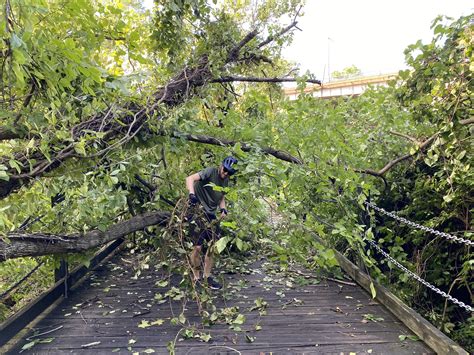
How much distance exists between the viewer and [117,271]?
5.33m

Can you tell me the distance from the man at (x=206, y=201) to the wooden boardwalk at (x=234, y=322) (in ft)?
1.35

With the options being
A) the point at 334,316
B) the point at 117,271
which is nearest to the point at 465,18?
the point at 334,316

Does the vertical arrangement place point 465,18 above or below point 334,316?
above

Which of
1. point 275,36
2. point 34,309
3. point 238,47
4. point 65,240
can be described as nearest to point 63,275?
point 34,309

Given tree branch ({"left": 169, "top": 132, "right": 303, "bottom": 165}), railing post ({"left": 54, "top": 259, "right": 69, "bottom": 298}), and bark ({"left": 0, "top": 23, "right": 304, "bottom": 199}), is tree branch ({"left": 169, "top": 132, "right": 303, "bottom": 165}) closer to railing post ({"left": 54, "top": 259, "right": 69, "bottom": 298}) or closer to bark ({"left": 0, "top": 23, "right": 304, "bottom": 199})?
bark ({"left": 0, "top": 23, "right": 304, "bottom": 199})

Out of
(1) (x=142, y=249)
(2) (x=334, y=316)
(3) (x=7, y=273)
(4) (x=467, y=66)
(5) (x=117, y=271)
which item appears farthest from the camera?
(1) (x=142, y=249)

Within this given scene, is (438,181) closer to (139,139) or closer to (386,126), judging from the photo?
(386,126)

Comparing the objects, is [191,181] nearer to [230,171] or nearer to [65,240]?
[230,171]

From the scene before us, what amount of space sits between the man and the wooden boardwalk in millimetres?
412

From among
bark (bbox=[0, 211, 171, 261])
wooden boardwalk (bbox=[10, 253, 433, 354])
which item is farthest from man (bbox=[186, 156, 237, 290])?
bark (bbox=[0, 211, 171, 261])

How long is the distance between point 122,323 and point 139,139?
1.85 metres

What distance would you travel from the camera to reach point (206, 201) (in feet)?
14.9

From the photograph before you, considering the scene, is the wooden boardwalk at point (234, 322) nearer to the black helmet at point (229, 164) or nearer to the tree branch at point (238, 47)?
the black helmet at point (229, 164)

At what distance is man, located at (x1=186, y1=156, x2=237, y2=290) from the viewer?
13.7 ft
